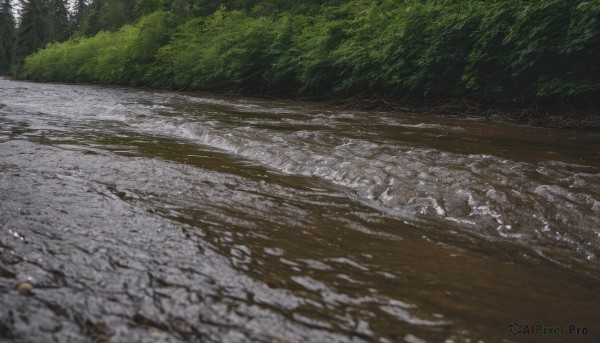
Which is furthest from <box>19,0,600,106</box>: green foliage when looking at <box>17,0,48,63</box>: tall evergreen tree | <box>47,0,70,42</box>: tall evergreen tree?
<box>47,0,70,42</box>: tall evergreen tree

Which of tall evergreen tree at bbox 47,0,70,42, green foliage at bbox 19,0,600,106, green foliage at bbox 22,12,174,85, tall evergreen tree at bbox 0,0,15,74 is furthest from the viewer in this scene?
tall evergreen tree at bbox 47,0,70,42

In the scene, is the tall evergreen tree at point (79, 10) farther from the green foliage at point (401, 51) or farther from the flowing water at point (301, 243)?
the flowing water at point (301, 243)

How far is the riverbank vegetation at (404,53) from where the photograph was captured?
7.53m

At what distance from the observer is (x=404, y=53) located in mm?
10164

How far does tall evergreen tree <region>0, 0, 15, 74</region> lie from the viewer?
5444 centimetres

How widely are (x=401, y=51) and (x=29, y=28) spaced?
59.4m

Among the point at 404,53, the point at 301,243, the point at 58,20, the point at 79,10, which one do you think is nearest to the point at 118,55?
the point at 404,53

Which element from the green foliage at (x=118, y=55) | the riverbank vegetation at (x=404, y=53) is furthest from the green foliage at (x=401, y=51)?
the green foliage at (x=118, y=55)

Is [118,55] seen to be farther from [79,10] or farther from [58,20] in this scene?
[79,10]

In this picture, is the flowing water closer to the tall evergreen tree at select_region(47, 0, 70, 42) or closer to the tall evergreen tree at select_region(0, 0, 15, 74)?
the tall evergreen tree at select_region(47, 0, 70, 42)

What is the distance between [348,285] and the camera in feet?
6.56

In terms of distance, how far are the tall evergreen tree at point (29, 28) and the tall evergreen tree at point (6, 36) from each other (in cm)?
298

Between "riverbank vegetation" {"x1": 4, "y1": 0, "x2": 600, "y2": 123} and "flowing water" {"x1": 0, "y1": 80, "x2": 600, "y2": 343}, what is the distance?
3215 millimetres

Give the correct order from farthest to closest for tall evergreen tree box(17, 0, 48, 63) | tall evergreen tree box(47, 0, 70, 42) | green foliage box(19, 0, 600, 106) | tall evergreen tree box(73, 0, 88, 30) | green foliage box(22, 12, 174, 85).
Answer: tall evergreen tree box(73, 0, 88, 30) → tall evergreen tree box(47, 0, 70, 42) → tall evergreen tree box(17, 0, 48, 63) → green foliage box(22, 12, 174, 85) → green foliage box(19, 0, 600, 106)
